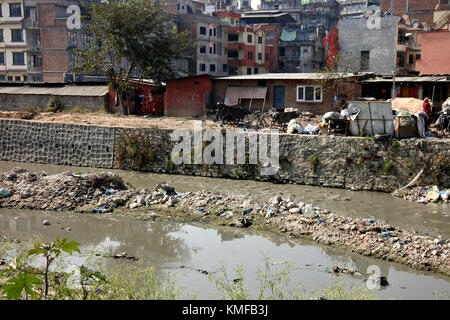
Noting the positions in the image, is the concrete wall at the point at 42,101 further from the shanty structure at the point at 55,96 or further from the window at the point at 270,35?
the window at the point at 270,35

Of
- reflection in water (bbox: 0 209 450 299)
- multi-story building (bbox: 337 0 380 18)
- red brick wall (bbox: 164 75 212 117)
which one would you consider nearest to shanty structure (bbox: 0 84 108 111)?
red brick wall (bbox: 164 75 212 117)

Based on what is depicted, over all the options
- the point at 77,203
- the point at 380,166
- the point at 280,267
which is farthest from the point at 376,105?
the point at 77,203

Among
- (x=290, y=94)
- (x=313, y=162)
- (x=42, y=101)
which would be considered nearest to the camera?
(x=313, y=162)

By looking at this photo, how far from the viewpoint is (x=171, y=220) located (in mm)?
13977

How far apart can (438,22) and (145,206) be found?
36384 millimetres

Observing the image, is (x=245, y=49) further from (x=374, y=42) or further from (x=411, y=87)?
(x=411, y=87)

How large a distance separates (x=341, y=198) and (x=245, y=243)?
5596 millimetres

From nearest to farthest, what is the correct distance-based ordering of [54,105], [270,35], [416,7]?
[54,105] → [416,7] → [270,35]

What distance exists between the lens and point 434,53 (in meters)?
30.7

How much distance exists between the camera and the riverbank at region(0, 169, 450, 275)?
11.2 m

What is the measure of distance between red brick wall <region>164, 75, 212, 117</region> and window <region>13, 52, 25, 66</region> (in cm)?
2754

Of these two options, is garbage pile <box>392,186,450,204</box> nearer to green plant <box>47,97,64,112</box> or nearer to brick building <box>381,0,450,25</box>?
green plant <box>47,97,64,112</box>

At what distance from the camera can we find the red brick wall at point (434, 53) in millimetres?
30188

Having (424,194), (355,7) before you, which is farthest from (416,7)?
(424,194)
